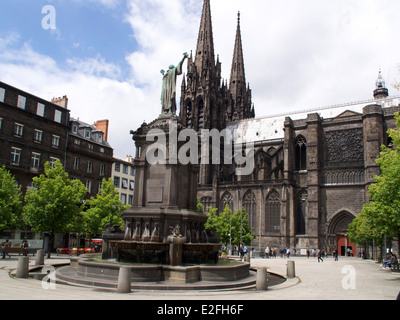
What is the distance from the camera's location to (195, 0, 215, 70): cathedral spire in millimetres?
73688

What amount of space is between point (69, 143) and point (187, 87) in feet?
117

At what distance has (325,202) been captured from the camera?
53.4 meters

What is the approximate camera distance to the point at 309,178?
5416 centimetres

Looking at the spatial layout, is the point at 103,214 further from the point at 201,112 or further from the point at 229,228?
the point at 201,112

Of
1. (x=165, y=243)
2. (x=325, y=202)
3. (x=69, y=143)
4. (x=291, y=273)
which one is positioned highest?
(x=69, y=143)

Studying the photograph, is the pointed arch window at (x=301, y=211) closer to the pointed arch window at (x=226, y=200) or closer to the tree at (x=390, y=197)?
the pointed arch window at (x=226, y=200)

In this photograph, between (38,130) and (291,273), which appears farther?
(38,130)

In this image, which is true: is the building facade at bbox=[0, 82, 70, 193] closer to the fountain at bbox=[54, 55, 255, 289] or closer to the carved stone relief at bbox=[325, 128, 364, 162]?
the fountain at bbox=[54, 55, 255, 289]

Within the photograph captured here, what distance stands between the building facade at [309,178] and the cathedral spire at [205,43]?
37.5 feet

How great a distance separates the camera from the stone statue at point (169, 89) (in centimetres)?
1612

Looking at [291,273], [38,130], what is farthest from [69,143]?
[291,273]

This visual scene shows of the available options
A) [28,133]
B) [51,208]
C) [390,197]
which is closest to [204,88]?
[28,133]

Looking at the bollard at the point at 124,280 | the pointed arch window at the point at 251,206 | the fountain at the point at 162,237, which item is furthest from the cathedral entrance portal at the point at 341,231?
the bollard at the point at 124,280
